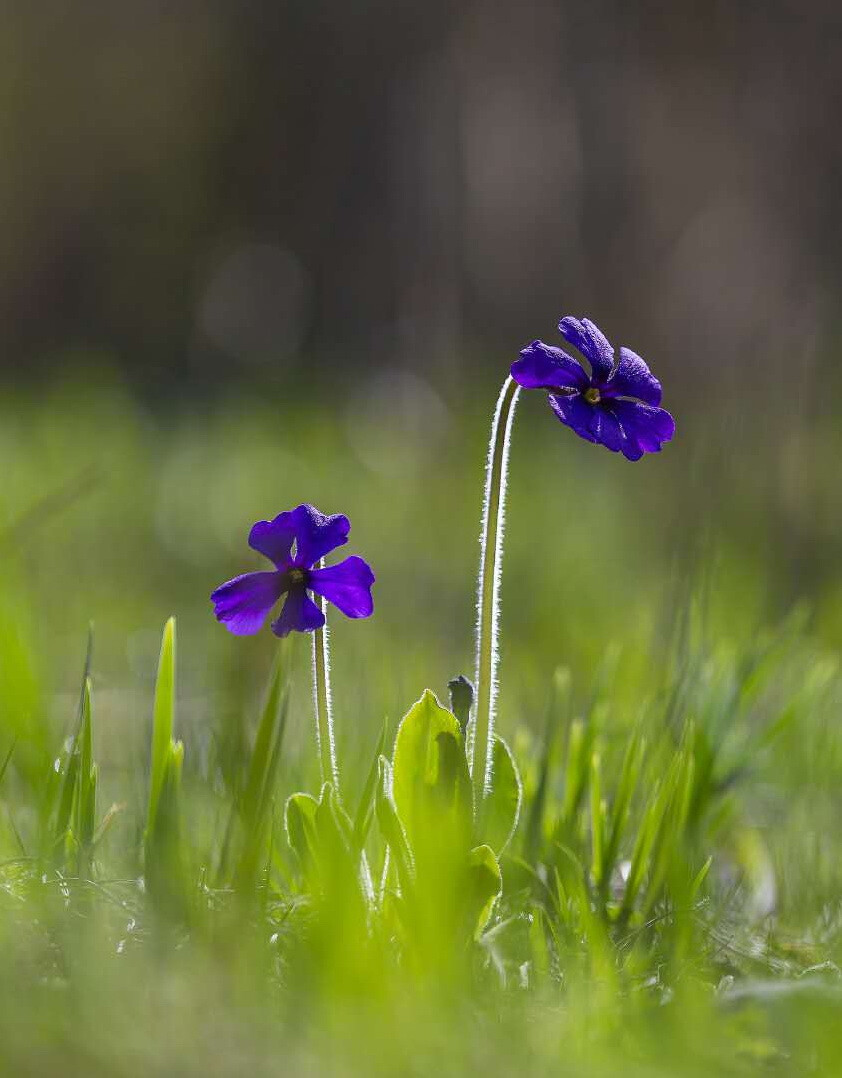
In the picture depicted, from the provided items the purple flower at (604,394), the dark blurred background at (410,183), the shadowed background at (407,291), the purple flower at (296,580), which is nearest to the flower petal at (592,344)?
the purple flower at (604,394)

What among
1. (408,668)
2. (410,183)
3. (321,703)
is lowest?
(408,668)

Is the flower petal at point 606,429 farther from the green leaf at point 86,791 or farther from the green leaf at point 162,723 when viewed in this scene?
the green leaf at point 86,791

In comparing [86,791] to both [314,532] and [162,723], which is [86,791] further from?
[314,532]

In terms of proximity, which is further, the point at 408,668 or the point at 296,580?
the point at 408,668

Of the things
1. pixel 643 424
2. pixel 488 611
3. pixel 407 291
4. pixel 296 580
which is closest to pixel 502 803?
pixel 488 611

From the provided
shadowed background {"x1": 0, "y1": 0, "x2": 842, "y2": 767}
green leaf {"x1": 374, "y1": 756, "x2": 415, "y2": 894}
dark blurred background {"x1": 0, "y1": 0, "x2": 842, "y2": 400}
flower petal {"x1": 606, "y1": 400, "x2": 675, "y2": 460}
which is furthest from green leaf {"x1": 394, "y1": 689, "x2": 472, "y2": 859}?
dark blurred background {"x1": 0, "y1": 0, "x2": 842, "y2": 400}
